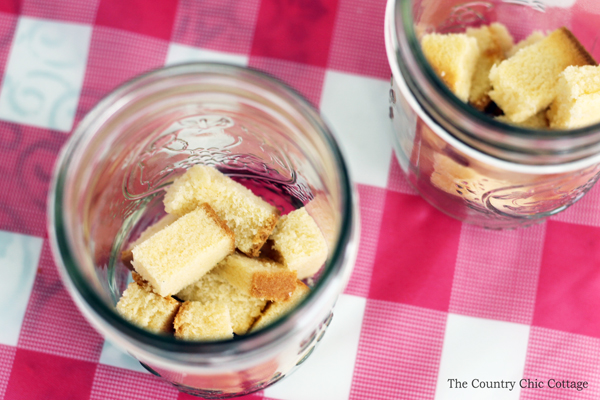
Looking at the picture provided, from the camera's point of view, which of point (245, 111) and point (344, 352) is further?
point (344, 352)

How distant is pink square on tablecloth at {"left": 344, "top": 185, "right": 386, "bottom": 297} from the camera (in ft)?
2.38

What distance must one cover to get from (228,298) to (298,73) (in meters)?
0.34

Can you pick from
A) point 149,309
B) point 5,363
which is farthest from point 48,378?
point 149,309

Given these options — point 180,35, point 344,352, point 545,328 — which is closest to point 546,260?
point 545,328

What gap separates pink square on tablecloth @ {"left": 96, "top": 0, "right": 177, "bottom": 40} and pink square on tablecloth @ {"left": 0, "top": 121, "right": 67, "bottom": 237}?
178mm

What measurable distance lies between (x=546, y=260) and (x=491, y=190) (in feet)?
0.56

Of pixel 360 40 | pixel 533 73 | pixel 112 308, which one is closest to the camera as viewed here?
pixel 112 308

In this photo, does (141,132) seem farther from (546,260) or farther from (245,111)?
(546,260)

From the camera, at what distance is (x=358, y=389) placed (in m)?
0.71

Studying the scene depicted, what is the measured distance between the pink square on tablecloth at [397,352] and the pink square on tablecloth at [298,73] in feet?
1.00

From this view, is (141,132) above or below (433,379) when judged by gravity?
above

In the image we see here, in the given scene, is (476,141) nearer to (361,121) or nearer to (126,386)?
(361,121)

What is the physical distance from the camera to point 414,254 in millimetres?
734

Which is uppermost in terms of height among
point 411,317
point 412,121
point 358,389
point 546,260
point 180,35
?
point 180,35
